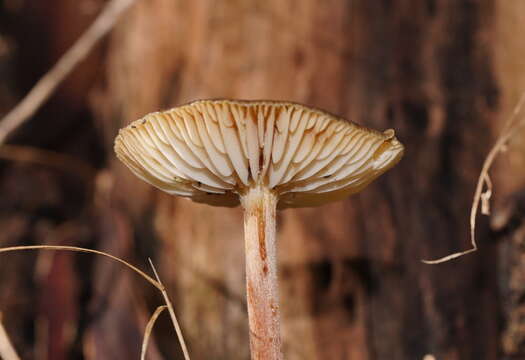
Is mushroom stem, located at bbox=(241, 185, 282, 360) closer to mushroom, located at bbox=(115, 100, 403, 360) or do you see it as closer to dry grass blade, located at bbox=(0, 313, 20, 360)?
mushroom, located at bbox=(115, 100, 403, 360)

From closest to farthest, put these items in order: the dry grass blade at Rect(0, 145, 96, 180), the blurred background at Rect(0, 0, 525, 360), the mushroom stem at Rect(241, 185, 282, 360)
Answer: the mushroom stem at Rect(241, 185, 282, 360) < the blurred background at Rect(0, 0, 525, 360) < the dry grass blade at Rect(0, 145, 96, 180)

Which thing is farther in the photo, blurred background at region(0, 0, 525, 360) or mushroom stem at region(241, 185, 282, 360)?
blurred background at region(0, 0, 525, 360)

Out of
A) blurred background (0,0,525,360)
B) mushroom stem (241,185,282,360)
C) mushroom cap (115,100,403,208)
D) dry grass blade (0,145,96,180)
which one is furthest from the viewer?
dry grass blade (0,145,96,180)

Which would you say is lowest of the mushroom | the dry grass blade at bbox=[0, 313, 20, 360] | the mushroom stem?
the dry grass blade at bbox=[0, 313, 20, 360]

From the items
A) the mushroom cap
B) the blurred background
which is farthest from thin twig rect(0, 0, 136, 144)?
the mushroom cap

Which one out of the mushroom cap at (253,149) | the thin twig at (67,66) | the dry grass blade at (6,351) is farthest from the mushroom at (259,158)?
the thin twig at (67,66)

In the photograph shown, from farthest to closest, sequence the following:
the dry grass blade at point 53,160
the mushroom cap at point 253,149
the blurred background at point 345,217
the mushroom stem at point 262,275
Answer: the dry grass blade at point 53,160 → the blurred background at point 345,217 → the mushroom stem at point 262,275 → the mushroom cap at point 253,149

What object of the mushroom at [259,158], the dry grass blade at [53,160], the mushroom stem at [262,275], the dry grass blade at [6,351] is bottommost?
the dry grass blade at [6,351]

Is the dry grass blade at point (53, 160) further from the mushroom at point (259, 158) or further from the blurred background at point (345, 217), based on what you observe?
the mushroom at point (259, 158)
